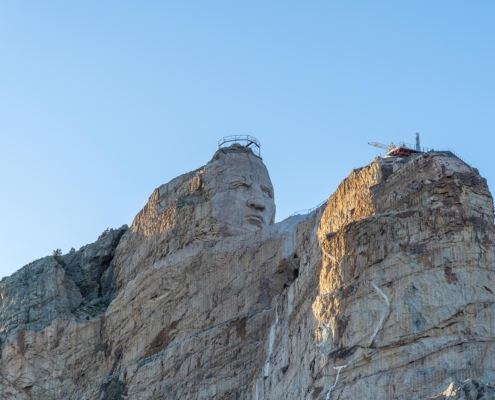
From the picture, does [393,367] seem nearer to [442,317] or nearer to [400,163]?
[442,317]

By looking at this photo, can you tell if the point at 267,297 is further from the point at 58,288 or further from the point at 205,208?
the point at 58,288

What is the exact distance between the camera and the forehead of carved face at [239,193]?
77.2 m

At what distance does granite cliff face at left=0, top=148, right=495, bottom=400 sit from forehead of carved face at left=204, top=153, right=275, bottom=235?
0.08 m

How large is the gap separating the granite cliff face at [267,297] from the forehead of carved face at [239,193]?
3.1 inches

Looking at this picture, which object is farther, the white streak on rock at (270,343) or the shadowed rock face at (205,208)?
the shadowed rock face at (205,208)

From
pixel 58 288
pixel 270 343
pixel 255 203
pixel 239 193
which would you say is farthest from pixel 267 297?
pixel 58 288

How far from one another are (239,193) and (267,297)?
747 cm

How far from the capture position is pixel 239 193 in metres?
78.1

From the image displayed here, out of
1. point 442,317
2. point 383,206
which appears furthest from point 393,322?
point 383,206

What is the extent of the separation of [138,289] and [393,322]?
65.6 ft

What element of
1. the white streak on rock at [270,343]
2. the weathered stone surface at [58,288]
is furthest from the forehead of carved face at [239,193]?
the weathered stone surface at [58,288]

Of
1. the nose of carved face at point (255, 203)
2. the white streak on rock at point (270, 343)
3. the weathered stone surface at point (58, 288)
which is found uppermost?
the nose of carved face at point (255, 203)

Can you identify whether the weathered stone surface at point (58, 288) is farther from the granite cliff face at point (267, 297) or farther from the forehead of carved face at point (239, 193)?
the forehead of carved face at point (239, 193)

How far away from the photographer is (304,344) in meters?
64.5
